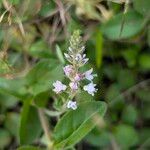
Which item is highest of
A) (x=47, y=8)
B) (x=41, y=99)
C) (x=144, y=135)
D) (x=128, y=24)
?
(x=47, y=8)

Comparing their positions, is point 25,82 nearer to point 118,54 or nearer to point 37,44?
point 37,44


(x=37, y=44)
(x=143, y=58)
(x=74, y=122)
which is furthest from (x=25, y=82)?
(x=143, y=58)

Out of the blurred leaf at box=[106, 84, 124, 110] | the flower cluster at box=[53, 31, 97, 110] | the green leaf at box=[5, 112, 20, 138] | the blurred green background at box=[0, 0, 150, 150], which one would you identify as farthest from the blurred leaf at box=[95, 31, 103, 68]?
the flower cluster at box=[53, 31, 97, 110]

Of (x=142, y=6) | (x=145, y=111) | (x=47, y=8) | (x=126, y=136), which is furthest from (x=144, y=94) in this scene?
(x=47, y=8)

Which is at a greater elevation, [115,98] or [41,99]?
[41,99]

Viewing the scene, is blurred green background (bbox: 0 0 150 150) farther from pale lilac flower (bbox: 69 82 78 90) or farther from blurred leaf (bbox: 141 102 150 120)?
pale lilac flower (bbox: 69 82 78 90)

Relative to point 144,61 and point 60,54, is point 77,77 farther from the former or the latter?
point 144,61

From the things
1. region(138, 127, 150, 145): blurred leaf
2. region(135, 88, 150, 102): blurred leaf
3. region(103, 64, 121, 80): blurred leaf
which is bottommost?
region(138, 127, 150, 145): blurred leaf
